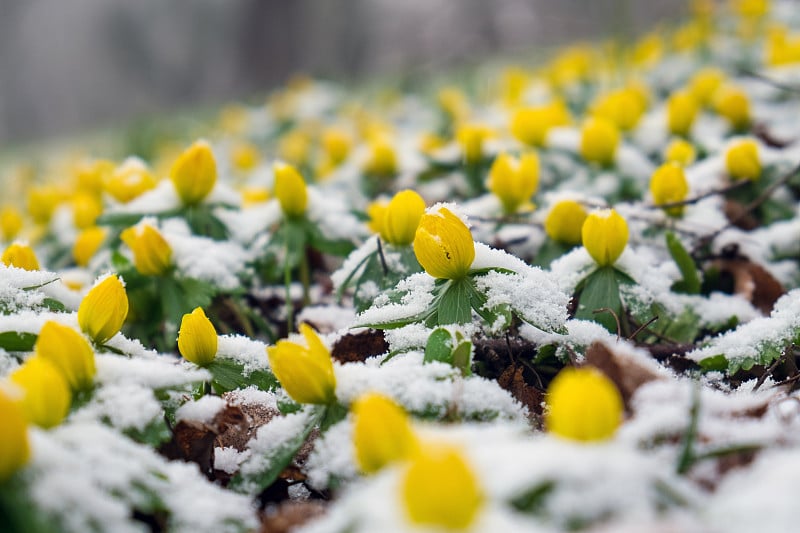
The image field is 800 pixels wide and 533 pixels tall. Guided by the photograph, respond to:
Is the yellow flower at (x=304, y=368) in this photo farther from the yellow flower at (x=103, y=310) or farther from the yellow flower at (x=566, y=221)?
the yellow flower at (x=566, y=221)

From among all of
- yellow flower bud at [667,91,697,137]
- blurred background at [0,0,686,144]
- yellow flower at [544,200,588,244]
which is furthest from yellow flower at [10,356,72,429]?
blurred background at [0,0,686,144]

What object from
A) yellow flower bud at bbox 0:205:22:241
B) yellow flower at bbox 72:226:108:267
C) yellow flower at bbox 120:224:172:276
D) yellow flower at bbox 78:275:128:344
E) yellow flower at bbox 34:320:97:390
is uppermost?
yellow flower at bbox 34:320:97:390

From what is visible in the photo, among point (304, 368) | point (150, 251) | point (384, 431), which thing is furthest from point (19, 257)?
point (384, 431)

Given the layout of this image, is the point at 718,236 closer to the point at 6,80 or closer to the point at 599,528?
the point at 599,528

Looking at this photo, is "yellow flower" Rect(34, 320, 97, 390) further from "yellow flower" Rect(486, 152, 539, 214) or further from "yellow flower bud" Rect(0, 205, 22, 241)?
"yellow flower bud" Rect(0, 205, 22, 241)

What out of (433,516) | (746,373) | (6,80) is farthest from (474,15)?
(433,516)

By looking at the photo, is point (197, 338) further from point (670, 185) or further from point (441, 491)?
point (670, 185)
